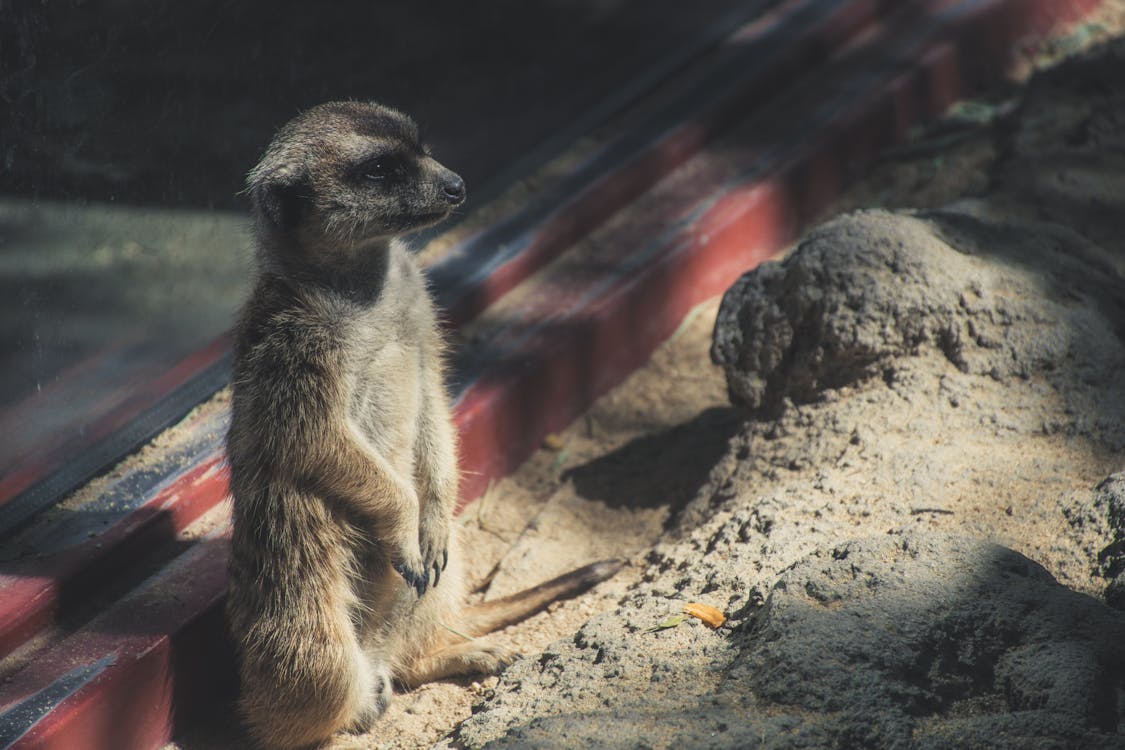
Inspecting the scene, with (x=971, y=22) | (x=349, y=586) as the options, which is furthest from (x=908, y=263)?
Answer: (x=971, y=22)

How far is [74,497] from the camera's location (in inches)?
119

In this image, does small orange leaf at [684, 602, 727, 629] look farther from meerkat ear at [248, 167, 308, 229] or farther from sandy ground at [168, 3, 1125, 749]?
meerkat ear at [248, 167, 308, 229]

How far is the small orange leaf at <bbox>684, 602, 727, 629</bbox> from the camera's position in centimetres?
232

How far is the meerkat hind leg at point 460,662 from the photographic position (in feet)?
9.09

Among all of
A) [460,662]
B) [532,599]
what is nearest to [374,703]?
[460,662]

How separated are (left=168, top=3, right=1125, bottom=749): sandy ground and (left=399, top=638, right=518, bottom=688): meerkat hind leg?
0.11ft

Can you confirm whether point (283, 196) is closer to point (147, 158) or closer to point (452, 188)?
point (452, 188)

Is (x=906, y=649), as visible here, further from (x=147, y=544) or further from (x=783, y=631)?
(x=147, y=544)

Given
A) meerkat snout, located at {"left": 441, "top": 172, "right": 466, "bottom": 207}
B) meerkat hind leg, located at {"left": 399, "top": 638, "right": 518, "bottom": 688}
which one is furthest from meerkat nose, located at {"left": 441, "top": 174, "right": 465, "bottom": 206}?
meerkat hind leg, located at {"left": 399, "top": 638, "right": 518, "bottom": 688}

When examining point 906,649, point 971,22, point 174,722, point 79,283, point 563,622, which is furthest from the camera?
point 971,22

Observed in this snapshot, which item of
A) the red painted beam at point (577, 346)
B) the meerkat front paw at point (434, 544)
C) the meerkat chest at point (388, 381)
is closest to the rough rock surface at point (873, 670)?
the meerkat front paw at point (434, 544)

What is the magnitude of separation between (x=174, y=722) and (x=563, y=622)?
935 millimetres

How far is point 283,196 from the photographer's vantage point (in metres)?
2.44

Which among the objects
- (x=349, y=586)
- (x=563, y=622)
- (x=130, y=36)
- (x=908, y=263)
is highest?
(x=130, y=36)
